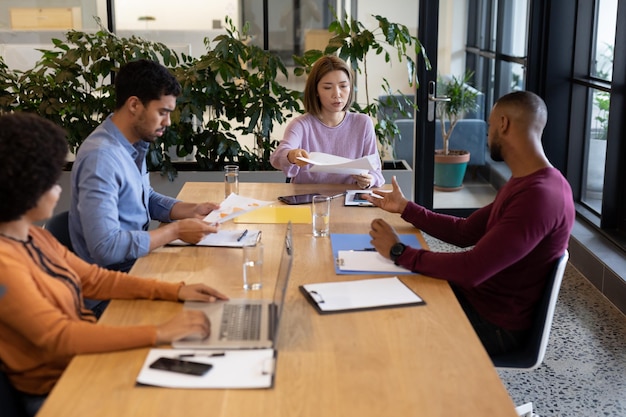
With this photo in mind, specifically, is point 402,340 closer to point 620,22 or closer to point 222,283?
point 222,283

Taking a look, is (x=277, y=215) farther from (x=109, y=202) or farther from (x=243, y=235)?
(x=109, y=202)

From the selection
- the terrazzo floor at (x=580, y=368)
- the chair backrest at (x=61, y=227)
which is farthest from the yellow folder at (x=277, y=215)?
the terrazzo floor at (x=580, y=368)

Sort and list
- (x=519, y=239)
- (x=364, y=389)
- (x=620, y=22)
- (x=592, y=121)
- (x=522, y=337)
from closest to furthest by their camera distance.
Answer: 1. (x=364, y=389)
2. (x=519, y=239)
3. (x=522, y=337)
4. (x=620, y=22)
5. (x=592, y=121)

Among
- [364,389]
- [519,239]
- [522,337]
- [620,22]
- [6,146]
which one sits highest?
[620,22]

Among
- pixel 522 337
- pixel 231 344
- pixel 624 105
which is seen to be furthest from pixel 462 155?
pixel 231 344

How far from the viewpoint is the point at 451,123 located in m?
5.65

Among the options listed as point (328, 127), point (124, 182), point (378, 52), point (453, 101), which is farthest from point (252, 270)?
point (453, 101)

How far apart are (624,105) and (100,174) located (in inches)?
123

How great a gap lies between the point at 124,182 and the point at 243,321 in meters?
0.93

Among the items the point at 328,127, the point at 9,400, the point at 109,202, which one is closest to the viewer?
the point at 9,400

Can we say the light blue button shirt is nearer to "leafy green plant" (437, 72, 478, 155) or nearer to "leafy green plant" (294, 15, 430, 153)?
"leafy green plant" (294, 15, 430, 153)

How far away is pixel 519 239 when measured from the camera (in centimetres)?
232

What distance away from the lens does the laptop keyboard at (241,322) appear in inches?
76.2

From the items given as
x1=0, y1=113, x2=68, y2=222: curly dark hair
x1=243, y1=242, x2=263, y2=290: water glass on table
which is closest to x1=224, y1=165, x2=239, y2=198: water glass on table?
x1=243, y1=242, x2=263, y2=290: water glass on table
